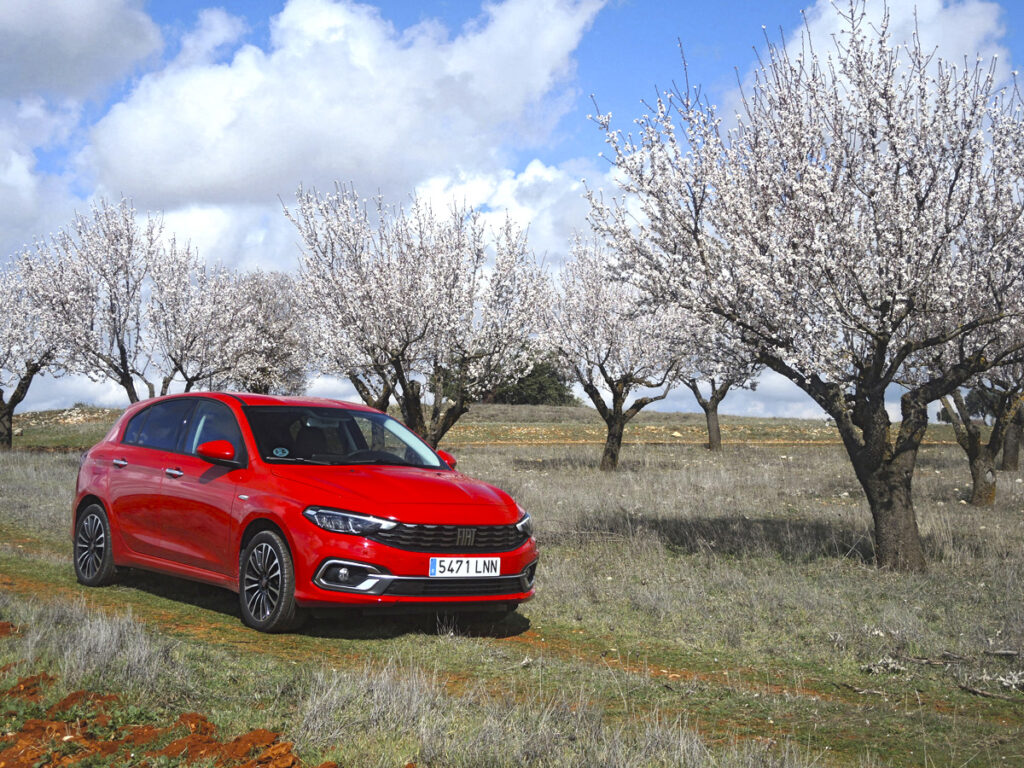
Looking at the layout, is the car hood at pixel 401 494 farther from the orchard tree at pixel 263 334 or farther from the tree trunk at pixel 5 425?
the tree trunk at pixel 5 425

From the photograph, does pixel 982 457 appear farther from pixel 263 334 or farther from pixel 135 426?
pixel 263 334

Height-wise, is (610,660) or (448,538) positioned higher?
(448,538)

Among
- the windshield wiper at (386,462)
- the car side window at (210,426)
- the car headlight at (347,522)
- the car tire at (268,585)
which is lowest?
the car tire at (268,585)

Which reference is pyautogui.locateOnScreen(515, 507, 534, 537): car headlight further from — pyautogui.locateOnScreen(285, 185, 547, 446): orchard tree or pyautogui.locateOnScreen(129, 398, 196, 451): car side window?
pyautogui.locateOnScreen(285, 185, 547, 446): orchard tree

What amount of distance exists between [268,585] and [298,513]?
2.11ft

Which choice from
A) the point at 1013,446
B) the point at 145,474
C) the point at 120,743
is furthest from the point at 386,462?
the point at 1013,446

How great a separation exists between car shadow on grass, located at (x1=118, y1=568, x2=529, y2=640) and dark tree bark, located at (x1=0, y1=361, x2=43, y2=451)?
3014 cm

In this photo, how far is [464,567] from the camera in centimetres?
704

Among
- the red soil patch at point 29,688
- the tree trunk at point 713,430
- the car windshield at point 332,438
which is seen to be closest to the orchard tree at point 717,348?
the car windshield at point 332,438

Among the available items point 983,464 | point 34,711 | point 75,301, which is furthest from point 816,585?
point 75,301

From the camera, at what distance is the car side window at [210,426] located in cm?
795

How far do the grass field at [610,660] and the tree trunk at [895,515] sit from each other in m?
0.36

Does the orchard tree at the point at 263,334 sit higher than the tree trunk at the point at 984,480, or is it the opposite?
the orchard tree at the point at 263,334

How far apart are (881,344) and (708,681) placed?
6003 millimetres
